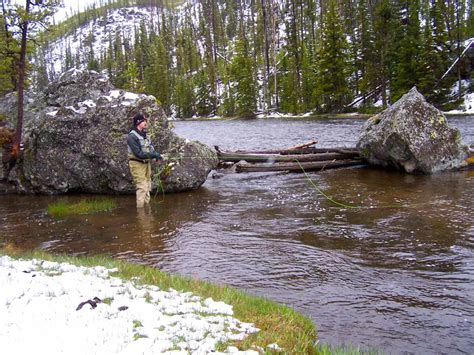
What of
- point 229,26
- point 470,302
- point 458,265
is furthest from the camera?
point 229,26

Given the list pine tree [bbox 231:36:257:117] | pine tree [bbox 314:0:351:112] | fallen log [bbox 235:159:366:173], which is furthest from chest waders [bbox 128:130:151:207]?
pine tree [bbox 231:36:257:117]

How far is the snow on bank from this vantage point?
3.70 metres

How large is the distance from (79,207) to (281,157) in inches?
323

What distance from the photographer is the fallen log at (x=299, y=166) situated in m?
16.2

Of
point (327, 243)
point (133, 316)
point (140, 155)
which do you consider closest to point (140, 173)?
point (140, 155)

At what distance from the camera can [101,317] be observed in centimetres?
432

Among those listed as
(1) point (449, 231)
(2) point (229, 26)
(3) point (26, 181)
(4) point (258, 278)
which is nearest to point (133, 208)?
(3) point (26, 181)

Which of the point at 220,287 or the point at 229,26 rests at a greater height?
the point at 229,26

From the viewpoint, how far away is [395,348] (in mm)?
4453

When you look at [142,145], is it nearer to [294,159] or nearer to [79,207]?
[79,207]

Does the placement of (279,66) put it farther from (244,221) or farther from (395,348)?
(395,348)

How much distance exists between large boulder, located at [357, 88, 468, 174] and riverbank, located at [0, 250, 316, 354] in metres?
10.6

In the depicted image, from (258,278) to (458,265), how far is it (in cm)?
313

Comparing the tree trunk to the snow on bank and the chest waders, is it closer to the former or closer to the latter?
the chest waders
